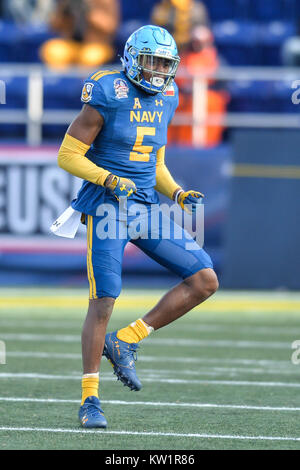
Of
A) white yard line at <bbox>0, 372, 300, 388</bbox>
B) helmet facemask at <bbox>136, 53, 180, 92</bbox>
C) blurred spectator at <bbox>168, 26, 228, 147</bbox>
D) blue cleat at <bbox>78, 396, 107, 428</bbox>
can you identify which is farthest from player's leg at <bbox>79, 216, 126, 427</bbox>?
blurred spectator at <bbox>168, 26, 228, 147</bbox>

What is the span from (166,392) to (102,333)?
113 centimetres

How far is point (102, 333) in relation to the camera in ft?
18.1

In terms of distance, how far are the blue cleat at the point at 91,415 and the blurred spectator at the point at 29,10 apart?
34.9 ft

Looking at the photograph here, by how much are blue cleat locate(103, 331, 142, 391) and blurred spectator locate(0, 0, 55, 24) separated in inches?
405

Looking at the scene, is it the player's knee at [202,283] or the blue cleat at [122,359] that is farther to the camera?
the player's knee at [202,283]

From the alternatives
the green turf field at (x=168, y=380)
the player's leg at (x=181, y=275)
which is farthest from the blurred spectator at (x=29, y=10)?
the player's leg at (x=181, y=275)

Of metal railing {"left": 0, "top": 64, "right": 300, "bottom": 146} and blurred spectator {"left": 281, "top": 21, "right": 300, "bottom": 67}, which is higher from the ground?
blurred spectator {"left": 281, "top": 21, "right": 300, "bottom": 67}

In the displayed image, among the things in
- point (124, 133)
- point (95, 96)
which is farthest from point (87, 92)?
point (124, 133)

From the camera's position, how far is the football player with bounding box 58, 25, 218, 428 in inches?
217

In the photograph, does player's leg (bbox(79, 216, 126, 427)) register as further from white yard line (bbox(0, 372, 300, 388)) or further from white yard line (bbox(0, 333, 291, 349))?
white yard line (bbox(0, 333, 291, 349))

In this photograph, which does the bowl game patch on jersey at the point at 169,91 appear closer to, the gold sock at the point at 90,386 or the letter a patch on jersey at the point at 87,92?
the letter a patch on jersey at the point at 87,92

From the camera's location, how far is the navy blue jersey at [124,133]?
5.62 metres

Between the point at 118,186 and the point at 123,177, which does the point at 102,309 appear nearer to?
the point at 118,186
